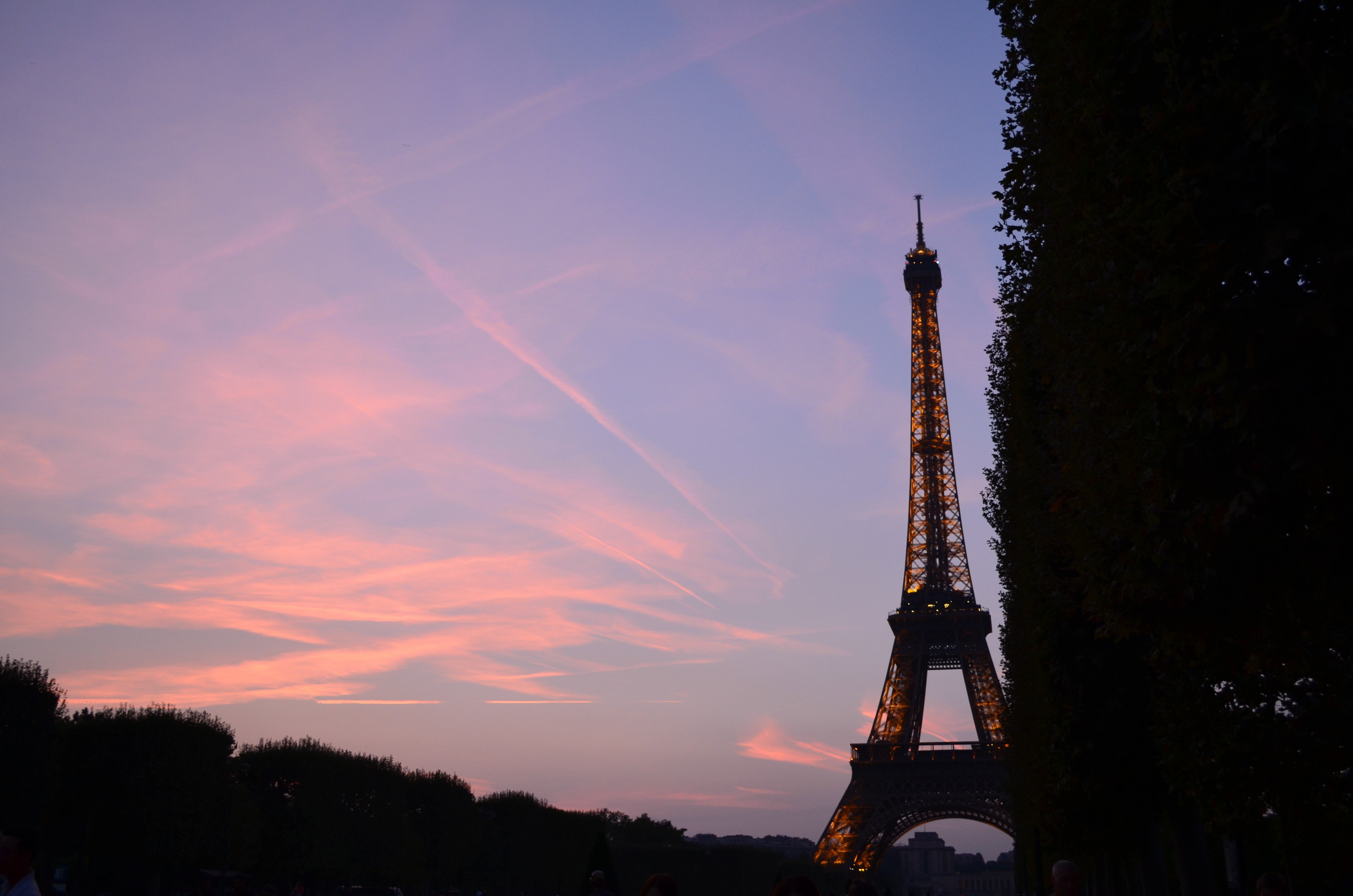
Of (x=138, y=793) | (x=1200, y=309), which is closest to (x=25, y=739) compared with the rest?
(x=138, y=793)

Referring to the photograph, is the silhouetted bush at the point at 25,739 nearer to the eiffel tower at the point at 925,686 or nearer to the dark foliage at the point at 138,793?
the dark foliage at the point at 138,793

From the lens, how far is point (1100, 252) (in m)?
9.62

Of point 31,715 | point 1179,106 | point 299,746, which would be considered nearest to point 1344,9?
point 1179,106

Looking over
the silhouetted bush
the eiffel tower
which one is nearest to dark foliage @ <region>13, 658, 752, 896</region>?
the silhouetted bush

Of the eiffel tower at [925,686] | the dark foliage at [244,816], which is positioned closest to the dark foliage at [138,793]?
the dark foliage at [244,816]

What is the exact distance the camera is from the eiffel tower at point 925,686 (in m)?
72.6

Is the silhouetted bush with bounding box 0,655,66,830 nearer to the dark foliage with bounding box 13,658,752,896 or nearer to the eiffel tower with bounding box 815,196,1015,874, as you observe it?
the dark foliage with bounding box 13,658,752,896

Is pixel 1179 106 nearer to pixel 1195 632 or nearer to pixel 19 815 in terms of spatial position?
pixel 1195 632

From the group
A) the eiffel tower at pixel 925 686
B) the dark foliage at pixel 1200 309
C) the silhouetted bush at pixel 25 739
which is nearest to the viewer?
the dark foliage at pixel 1200 309

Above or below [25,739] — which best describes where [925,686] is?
above

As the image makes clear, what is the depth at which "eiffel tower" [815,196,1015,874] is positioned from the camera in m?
72.6

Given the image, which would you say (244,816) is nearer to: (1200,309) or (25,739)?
(25,739)

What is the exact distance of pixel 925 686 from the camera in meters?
77.9

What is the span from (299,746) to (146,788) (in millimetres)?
15401
